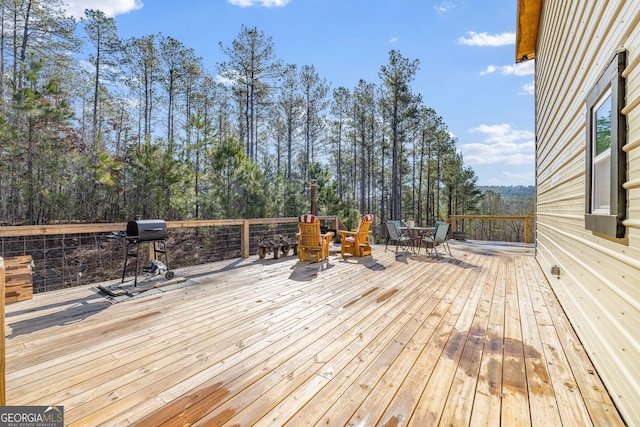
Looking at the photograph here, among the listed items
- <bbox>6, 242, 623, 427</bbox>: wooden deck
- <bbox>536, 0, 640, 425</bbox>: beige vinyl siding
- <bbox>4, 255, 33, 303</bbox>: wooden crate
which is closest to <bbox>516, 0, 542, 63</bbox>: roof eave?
<bbox>536, 0, 640, 425</bbox>: beige vinyl siding

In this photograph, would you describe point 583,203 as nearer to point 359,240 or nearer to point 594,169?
point 594,169

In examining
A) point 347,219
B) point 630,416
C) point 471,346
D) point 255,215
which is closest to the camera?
point 630,416

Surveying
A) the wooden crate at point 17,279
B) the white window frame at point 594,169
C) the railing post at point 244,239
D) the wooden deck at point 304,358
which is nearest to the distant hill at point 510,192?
the railing post at point 244,239

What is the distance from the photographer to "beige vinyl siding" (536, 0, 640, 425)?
57.9 inches

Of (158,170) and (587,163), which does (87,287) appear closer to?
(587,163)

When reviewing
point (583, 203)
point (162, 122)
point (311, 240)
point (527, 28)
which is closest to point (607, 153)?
point (583, 203)

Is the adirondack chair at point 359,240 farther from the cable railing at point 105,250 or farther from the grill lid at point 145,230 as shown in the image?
the grill lid at point 145,230

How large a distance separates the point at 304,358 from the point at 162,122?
704 inches

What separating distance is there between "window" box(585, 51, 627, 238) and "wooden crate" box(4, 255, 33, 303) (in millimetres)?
5206

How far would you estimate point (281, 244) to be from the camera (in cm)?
592

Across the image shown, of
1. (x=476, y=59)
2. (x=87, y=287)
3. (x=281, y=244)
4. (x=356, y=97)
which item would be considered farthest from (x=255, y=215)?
(x=356, y=97)

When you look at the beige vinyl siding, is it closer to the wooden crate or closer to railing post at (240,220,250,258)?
railing post at (240,220,250,258)

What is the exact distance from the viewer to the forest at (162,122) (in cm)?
923

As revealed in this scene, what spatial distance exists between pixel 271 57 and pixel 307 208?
748 cm
